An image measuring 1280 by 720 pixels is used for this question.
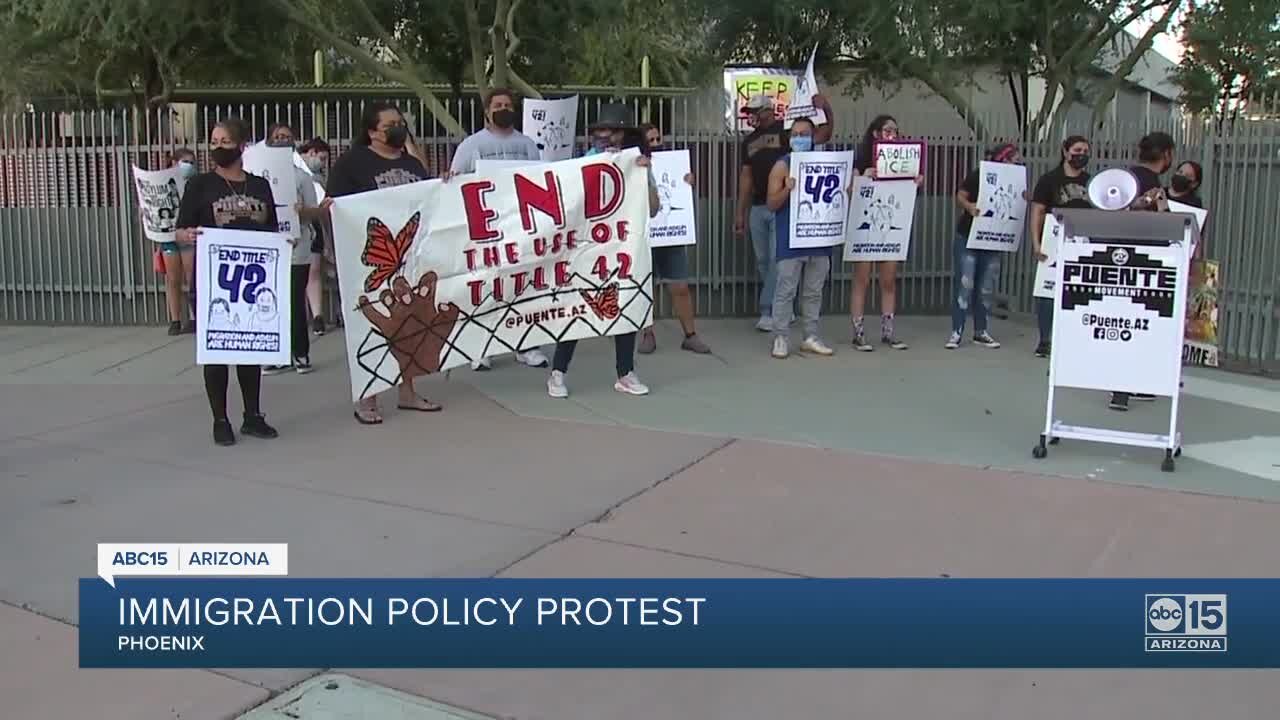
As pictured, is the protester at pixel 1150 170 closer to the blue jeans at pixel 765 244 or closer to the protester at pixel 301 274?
the blue jeans at pixel 765 244

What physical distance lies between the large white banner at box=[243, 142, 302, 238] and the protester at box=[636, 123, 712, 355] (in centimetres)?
278

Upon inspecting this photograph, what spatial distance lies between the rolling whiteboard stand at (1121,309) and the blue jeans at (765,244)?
4.19 meters

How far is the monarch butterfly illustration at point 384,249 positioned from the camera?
7629mm

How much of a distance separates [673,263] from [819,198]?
1294 millimetres

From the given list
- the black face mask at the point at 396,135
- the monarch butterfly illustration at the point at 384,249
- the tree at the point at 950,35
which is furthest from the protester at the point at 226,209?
the tree at the point at 950,35

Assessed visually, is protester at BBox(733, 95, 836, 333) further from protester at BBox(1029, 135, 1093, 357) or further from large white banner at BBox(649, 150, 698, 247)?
protester at BBox(1029, 135, 1093, 357)

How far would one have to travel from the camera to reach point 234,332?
7.22 m

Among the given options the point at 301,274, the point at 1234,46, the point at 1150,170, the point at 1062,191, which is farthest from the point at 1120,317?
the point at 1234,46

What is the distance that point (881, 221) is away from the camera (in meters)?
10.5

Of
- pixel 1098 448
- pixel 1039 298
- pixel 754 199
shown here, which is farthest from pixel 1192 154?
pixel 1098 448

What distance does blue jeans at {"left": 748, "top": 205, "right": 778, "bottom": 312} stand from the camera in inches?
430

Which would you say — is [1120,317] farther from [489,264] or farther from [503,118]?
[503,118]

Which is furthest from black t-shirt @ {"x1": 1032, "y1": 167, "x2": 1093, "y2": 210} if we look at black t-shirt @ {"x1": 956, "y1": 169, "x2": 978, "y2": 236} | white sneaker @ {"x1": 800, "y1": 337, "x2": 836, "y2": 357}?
white sneaker @ {"x1": 800, "y1": 337, "x2": 836, "y2": 357}

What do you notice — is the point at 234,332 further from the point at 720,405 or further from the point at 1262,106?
the point at 1262,106
